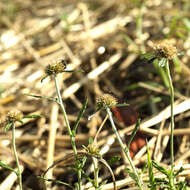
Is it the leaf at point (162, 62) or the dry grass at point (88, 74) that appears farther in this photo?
the dry grass at point (88, 74)

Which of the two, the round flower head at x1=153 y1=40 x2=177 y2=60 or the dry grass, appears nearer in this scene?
the round flower head at x1=153 y1=40 x2=177 y2=60

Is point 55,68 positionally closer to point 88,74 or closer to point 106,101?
point 106,101

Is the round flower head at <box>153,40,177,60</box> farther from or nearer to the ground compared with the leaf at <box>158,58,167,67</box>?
farther from the ground

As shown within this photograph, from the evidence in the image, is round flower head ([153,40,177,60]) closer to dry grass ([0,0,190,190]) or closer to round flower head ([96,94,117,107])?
round flower head ([96,94,117,107])

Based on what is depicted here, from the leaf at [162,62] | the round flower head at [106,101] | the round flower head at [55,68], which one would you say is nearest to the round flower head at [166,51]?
the leaf at [162,62]

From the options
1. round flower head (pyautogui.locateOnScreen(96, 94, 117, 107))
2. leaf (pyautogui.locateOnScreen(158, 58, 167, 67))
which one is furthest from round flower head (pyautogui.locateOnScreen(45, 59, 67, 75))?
leaf (pyautogui.locateOnScreen(158, 58, 167, 67))

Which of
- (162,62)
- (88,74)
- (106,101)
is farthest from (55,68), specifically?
(88,74)

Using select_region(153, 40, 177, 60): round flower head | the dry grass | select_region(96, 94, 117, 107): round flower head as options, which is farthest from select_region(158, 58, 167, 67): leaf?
the dry grass

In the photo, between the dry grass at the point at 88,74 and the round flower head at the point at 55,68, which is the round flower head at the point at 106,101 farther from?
the dry grass at the point at 88,74

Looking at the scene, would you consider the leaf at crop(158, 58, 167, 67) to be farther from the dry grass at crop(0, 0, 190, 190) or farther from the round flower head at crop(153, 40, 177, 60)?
the dry grass at crop(0, 0, 190, 190)

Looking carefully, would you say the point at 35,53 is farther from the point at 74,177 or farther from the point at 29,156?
the point at 74,177

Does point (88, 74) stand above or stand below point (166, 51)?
above

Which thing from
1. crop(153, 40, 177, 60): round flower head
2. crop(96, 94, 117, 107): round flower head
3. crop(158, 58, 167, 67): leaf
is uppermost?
crop(153, 40, 177, 60): round flower head
